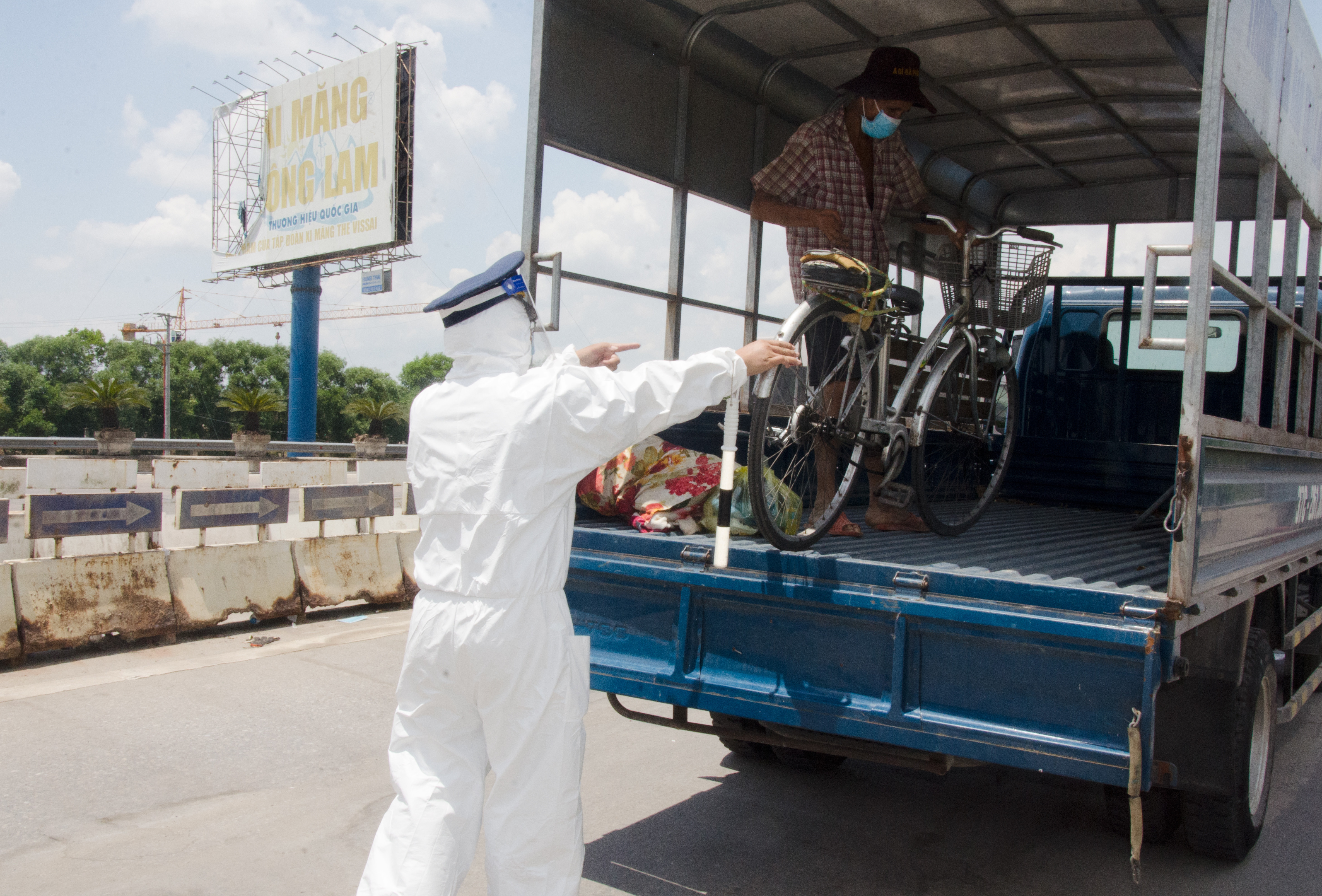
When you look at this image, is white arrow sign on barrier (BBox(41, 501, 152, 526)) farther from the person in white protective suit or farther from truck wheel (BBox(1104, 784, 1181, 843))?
truck wheel (BBox(1104, 784, 1181, 843))

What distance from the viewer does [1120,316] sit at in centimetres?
700

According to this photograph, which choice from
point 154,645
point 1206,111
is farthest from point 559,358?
point 154,645

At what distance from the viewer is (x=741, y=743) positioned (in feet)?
16.0

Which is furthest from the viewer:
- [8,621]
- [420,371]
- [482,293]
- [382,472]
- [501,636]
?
[420,371]

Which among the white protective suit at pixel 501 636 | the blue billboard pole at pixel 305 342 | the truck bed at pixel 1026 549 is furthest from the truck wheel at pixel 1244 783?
the blue billboard pole at pixel 305 342

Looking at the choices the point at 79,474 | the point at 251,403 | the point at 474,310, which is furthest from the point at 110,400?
the point at 474,310

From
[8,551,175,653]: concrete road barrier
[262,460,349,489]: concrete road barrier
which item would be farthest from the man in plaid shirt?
[262,460,349,489]: concrete road barrier

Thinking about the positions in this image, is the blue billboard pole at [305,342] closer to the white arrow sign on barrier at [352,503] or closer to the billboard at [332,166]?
the billboard at [332,166]

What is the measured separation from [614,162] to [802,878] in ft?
11.3

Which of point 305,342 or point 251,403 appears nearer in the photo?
point 251,403

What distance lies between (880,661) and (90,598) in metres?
5.95

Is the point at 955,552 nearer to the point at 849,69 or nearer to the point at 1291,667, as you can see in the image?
the point at 1291,667

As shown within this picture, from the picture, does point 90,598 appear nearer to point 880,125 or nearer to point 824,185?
point 824,185

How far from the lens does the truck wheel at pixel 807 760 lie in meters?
4.80
